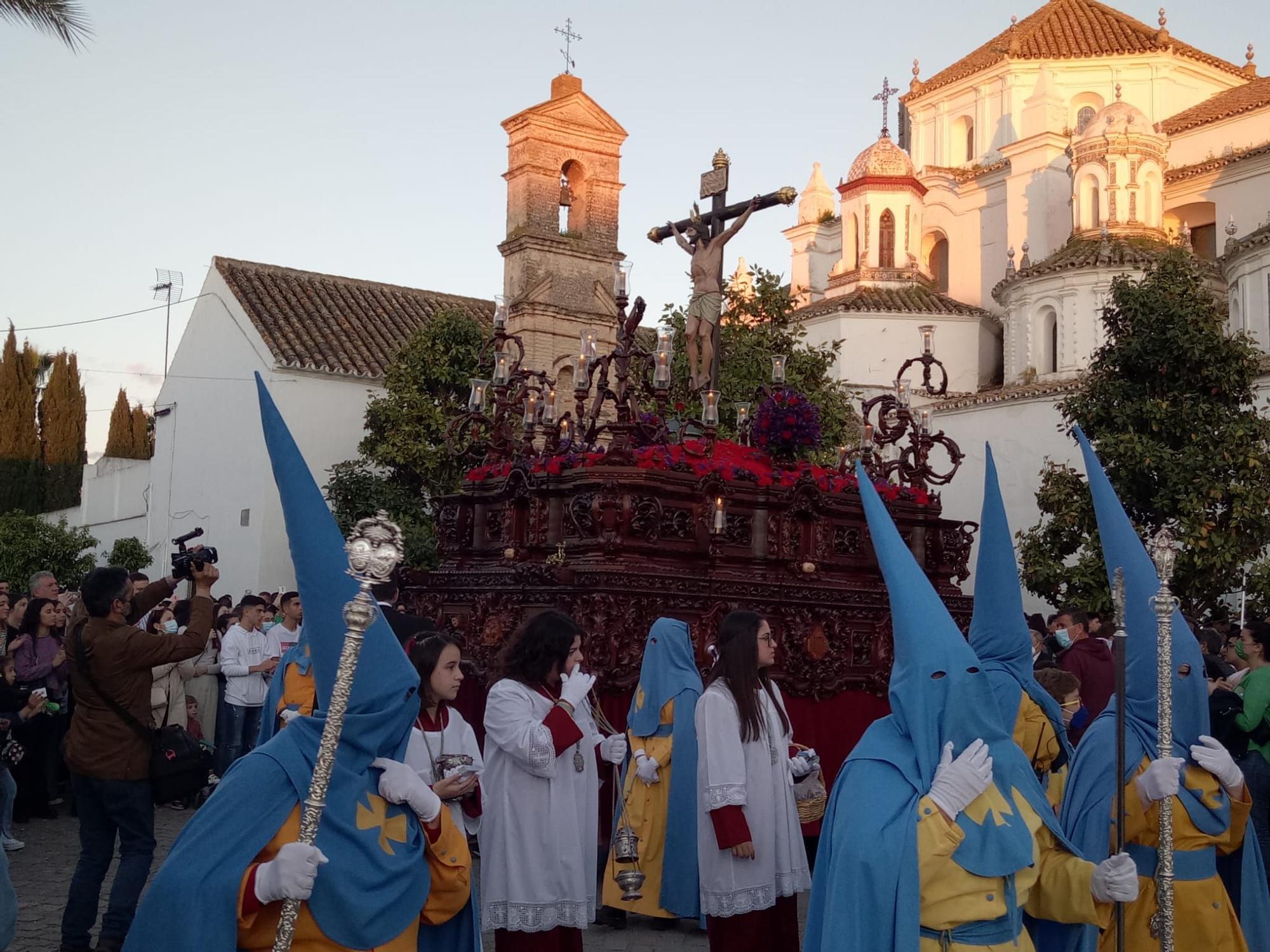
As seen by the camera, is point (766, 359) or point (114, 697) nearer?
point (114, 697)

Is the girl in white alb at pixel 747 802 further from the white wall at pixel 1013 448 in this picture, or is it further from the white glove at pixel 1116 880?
the white wall at pixel 1013 448

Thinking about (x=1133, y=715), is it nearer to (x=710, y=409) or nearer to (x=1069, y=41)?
(x=710, y=409)

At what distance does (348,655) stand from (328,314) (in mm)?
26994

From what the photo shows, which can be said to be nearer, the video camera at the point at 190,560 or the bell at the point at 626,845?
the video camera at the point at 190,560

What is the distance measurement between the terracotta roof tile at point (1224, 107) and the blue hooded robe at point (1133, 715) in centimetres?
3313

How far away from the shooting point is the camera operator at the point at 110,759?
6.57 m

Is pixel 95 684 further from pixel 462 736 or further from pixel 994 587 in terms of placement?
pixel 994 587

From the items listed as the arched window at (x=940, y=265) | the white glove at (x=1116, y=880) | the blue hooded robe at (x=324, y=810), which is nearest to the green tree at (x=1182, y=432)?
the white glove at (x=1116, y=880)

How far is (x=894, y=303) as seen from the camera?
3562 centimetres

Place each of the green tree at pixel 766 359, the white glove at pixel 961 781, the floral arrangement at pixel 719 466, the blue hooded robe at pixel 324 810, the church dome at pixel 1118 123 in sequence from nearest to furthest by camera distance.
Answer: the blue hooded robe at pixel 324 810 < the white glove at pixel 961 781 < the floral arrangement at pixel 719 466 < the green tree at pixel 766 359 < the church dome at pixel 1118 123

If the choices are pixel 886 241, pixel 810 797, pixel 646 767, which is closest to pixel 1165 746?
pixel 810 797

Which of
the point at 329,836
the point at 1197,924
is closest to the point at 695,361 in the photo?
the point at 1197,924

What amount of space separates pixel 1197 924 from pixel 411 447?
20634 millimetres

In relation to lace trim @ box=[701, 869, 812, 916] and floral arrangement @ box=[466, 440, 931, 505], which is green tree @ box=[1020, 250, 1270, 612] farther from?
lace trim @ box=[701, 869, 812, 916]
